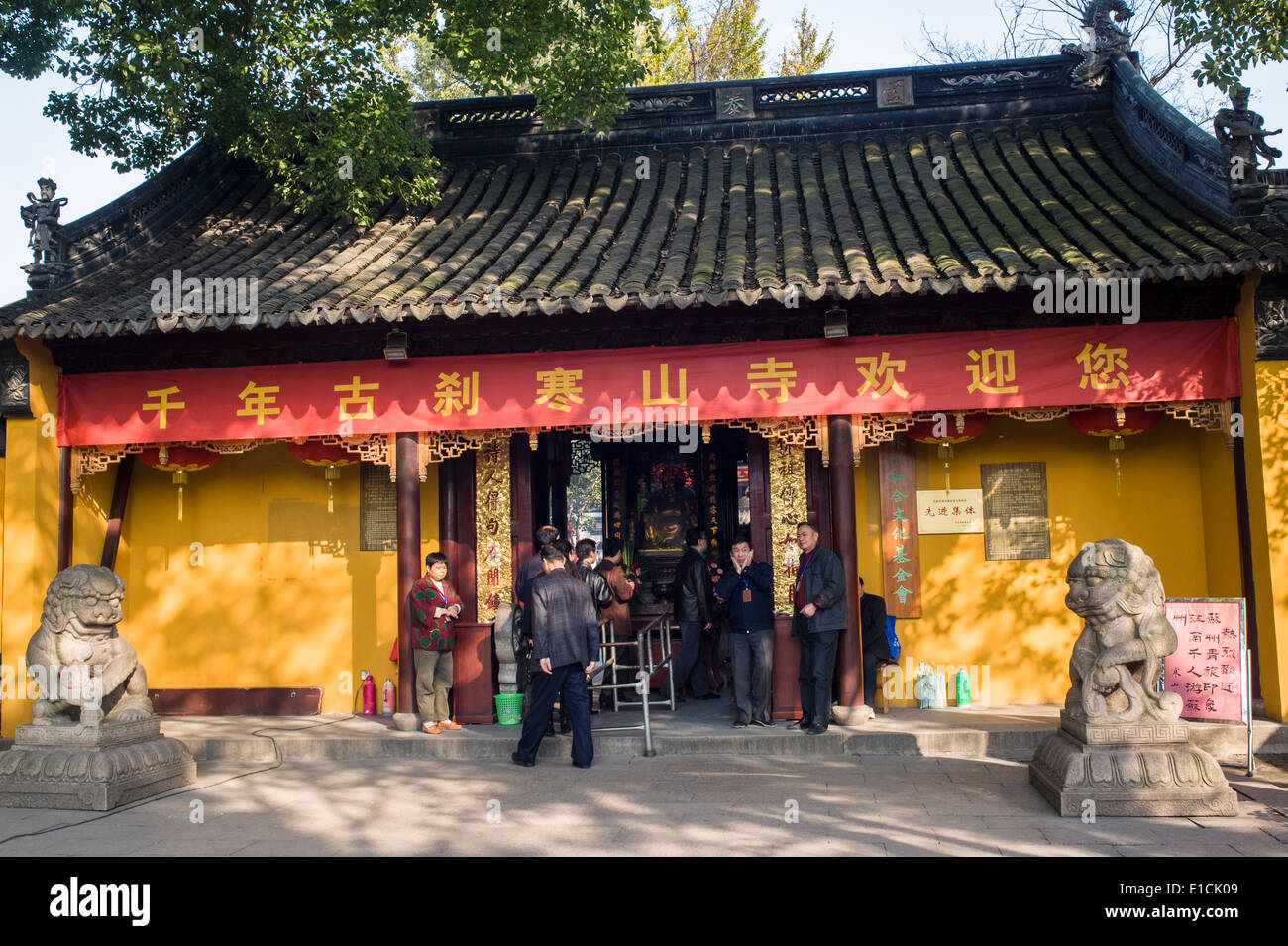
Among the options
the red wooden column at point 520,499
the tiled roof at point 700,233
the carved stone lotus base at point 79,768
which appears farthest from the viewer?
the red wooden column at point 520,499

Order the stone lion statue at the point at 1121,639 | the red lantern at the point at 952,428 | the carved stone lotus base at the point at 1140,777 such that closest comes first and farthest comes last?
the carved stone lotus base at the point at 1140,777 < the stone lion statue at the point at 1121,639 < the red lantern at the point at 952,428

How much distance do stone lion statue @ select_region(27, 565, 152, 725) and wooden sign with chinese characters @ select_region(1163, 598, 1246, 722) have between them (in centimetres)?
676

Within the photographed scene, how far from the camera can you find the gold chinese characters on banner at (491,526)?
28.9ft

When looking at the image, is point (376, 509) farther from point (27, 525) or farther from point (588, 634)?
point (588, 634)

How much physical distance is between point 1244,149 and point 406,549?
7.13m

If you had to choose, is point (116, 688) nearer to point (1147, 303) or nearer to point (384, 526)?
point (384, 526)

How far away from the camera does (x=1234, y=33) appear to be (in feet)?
26.1

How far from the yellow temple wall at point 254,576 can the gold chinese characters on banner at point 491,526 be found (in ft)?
1.82

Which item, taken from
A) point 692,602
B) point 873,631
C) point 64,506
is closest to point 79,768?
point 64,506

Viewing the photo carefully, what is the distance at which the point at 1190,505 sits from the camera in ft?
28.2

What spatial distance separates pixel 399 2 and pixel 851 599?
6.83 meters

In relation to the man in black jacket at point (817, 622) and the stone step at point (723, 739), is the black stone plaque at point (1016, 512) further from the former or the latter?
the man in black jacket at point (817, 622)

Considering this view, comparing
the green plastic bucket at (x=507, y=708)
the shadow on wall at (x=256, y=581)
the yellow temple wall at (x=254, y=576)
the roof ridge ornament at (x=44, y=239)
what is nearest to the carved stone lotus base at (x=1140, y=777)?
the green plastic bucket at (x=507, y=708)

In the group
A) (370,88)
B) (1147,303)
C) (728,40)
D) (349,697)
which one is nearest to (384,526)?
(349,697)
